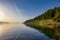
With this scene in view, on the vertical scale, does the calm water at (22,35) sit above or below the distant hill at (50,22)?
below

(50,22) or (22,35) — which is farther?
(50,22)

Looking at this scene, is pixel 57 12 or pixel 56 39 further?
pixel 57 12

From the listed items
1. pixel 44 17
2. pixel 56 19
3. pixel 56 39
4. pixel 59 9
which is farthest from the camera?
pixel 44 17

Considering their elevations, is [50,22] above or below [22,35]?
above

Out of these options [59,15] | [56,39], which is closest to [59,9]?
[59,15]

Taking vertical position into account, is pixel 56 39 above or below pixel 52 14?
below

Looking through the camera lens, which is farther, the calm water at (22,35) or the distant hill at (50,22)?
the distant hill at (50,22)

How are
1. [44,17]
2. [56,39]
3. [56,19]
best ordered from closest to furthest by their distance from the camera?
[56,39] → [56,19] → [44,17]

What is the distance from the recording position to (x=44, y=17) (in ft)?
167

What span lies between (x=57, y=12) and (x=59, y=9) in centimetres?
105

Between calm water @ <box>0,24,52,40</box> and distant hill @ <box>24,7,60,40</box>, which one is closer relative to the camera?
calm water @ <box>0,24,52,40</box>

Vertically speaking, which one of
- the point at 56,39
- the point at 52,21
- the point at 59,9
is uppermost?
the point at 59,9

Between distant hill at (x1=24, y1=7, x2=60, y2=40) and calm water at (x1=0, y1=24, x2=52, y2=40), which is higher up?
distant hill at (x1=24, y1=7, x2=60, y2=40)

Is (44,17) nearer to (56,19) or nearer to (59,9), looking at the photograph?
(59,9)
